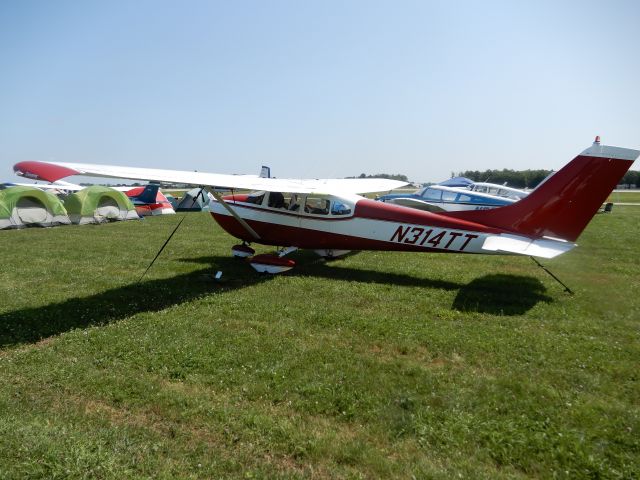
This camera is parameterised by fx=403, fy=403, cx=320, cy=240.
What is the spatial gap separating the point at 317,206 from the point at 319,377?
5.46m

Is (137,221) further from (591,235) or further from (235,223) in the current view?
(591,235)

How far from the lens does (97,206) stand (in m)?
18.7

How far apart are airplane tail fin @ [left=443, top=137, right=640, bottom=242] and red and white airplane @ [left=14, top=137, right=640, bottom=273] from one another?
14mm

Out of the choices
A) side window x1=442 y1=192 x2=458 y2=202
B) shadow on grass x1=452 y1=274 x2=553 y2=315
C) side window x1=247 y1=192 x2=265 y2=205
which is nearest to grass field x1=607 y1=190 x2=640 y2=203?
side window x1=442 y1=192 x2=458 y2=202

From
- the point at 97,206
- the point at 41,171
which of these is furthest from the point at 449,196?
the point at 97,206

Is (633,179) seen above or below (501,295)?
above

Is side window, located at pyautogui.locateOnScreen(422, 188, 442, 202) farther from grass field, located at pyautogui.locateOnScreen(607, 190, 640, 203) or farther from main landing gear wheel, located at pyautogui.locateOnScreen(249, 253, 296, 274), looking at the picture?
grass field, located at pyautogui.locateOnScreen(607, 190, 640, 203)

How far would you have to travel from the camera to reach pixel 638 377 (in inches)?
165

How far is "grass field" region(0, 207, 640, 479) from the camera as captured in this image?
3.02 metres

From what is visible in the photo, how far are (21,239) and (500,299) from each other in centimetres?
1437

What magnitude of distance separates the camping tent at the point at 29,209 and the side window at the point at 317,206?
44.5ft

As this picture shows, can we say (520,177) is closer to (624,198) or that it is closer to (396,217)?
(624,198)

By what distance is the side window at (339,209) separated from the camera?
8.88 metres

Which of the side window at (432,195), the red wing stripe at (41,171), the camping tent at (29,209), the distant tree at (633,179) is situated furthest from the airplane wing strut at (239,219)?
the distant tree at (633,179)
